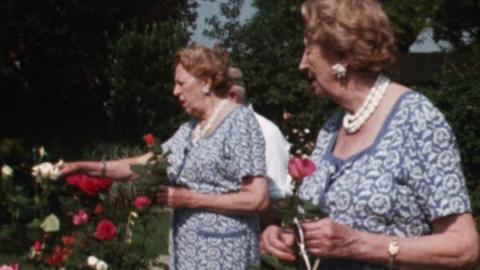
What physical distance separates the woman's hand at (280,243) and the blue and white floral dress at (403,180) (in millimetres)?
116

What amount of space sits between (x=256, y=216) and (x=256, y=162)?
0.33 m

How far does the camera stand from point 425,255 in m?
2.93

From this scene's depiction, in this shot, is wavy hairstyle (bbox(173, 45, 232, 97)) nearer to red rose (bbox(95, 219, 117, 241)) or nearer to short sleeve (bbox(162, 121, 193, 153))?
short sleeve (bbox(162, 121, 193, 153))

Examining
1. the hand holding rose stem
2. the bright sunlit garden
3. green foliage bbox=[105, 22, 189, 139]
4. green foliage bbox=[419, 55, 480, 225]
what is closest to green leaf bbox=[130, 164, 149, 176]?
the hand holding rose stem

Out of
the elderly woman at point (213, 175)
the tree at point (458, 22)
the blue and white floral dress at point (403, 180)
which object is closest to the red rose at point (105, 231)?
the elderly woman at point (213, 175)

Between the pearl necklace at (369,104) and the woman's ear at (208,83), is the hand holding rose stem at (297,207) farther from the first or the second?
the woman's ear at (208,83)

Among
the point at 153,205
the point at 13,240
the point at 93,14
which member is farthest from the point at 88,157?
the point at 13,240

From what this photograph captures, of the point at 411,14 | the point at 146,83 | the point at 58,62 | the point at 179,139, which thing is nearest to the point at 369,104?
the point at 179,139

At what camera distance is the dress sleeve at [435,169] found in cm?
294

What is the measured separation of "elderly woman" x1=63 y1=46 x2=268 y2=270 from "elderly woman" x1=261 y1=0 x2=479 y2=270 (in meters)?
1.67

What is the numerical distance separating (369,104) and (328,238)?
1.47ft

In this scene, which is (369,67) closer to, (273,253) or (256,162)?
(273,253)

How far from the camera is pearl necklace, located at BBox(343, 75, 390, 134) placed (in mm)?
3129

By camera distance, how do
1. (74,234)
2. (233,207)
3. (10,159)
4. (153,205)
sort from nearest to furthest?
(233,207)
(74,234)
(153,205)
(10,159)
